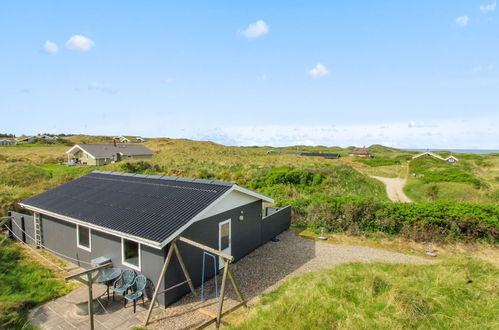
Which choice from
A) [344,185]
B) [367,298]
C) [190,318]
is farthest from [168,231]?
[344,185]

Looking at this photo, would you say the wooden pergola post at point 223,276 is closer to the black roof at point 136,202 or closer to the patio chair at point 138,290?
the black roof at point 136,202

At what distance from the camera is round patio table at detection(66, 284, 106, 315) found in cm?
727

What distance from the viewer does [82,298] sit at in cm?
747

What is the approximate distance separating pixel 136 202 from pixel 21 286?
4129 mm

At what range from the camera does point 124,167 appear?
3070 cm

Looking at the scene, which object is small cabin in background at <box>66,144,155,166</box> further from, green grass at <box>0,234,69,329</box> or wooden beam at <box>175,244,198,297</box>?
wooden beam at <box>175,244,198,297</box>

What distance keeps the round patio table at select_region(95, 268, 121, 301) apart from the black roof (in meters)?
1.42

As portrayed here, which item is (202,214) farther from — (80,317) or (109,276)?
(80,317)

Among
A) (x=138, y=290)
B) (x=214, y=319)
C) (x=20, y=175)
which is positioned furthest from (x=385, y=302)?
(x=20, y=175)

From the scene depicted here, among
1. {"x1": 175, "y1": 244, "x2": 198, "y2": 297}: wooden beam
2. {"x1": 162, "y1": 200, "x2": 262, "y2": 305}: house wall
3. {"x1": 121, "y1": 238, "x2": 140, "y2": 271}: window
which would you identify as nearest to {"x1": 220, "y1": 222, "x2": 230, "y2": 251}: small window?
{"x1": 162, "y1": 200, "x2": 262, "y2": 305}: house wall

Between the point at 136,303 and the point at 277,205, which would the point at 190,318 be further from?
the point at 277,205

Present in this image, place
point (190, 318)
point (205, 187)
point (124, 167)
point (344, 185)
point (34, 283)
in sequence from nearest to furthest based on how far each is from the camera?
point (190, 318), point (34, 283), point (205, 187), point (344, 185), point (124, 167)

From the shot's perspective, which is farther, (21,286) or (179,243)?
(21,286)

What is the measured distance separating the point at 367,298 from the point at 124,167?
2938 centimetres
